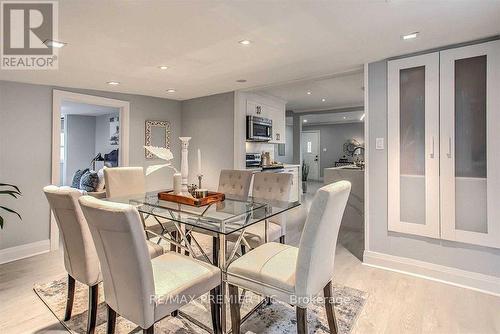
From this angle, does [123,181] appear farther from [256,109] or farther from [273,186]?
[256,109]

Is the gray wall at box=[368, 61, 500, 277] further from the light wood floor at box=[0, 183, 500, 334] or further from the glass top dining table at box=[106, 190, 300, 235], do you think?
the glass top dining table at box=[106, 190, 300, 235]

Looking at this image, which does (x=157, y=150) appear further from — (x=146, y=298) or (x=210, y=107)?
(x=210, y=107)

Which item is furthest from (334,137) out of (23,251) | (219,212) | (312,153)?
(23,251)

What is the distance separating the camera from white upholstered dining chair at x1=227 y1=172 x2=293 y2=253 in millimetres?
2453

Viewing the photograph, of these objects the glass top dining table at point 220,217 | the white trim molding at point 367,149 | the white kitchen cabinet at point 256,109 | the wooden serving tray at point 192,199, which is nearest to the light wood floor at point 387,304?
the white trim molding at point 367,149

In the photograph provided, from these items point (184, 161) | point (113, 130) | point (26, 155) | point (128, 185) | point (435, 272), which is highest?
point (113, 130)

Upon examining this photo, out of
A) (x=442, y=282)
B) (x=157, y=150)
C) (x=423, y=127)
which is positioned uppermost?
(x=423, y=127)

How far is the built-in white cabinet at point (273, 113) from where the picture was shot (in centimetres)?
471

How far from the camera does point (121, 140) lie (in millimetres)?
4297

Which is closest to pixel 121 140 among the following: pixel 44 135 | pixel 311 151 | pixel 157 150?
pixel 44 135

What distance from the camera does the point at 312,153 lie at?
11547 mm

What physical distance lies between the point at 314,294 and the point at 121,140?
3820 millimetres

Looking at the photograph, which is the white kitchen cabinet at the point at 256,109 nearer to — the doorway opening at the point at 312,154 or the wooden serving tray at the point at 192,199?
the wooden serving tray at the point at 192,199

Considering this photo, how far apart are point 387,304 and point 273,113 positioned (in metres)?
4.04
